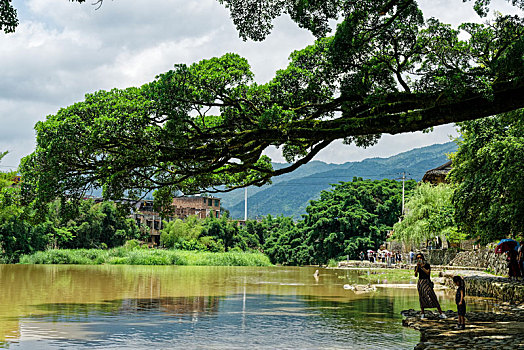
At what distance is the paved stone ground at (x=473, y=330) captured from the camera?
9391 mm

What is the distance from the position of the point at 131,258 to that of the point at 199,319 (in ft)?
134

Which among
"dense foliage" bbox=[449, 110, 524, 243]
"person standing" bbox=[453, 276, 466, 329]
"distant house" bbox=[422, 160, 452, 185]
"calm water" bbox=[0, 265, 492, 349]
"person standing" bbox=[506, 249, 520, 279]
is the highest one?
"distant house" bbox=[422, 160, 452, 185]

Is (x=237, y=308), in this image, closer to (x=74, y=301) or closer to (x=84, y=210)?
(x=74, y=301)

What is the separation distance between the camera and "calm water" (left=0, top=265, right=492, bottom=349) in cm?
1072

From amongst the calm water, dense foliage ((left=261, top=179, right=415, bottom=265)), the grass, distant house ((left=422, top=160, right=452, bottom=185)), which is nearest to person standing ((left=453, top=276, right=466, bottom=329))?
the calm water

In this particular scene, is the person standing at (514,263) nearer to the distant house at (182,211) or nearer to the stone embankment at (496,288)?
the stone embankment at (496,288)

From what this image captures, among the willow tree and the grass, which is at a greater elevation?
the willow tree

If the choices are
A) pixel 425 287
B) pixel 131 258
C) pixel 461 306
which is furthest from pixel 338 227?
pixel 461 306

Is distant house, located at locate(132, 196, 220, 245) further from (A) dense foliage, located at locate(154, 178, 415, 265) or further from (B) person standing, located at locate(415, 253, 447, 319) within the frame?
(B) person standing, located at locate(415, 253, 447, 319)

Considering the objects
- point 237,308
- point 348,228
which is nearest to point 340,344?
point 237,308

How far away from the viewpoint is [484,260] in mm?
30625

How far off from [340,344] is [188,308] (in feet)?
23.1

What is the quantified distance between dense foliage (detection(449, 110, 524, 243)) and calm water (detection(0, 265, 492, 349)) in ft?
10.5

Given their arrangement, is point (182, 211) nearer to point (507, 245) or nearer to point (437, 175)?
point (437, 175)
